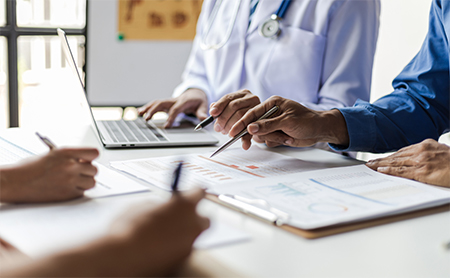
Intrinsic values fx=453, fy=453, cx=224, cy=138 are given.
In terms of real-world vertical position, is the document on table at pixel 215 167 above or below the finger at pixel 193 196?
below

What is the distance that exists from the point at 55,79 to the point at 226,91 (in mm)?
1576

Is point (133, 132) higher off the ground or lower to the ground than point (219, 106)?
lower

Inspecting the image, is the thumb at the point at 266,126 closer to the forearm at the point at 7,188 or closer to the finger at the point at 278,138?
the finger at the point at 278,138

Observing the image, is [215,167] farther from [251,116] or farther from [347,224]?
[347,224]

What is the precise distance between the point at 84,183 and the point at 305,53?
2.72 ft

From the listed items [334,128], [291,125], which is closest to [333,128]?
[334,128]

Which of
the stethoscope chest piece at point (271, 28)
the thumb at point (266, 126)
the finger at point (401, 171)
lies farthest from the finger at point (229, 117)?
the stethoscope chest piece at point (271, 28)

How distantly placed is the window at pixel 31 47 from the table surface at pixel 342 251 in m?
2.05

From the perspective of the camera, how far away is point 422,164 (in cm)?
78

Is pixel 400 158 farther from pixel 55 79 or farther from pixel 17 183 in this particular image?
pixel 55 79

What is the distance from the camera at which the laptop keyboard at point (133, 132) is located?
3.39 feet

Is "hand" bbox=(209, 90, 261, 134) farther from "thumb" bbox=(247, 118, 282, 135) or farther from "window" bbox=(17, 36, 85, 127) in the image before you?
"window" bbox=(17, 36, 85, 127)

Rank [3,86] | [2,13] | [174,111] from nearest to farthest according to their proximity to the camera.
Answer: [174,111] → [2,13] → [3,86]

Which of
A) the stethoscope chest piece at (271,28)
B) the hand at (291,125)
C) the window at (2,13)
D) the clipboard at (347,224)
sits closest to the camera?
Result: the clipboard at (347,224)
